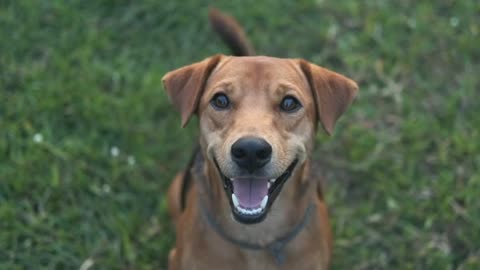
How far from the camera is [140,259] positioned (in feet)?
18.1

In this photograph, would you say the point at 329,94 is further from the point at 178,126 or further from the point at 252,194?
the point at 178,126

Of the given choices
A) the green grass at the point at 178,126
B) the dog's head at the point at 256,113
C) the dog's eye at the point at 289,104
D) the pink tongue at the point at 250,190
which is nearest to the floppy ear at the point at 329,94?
the dog's head at the point at 256,113

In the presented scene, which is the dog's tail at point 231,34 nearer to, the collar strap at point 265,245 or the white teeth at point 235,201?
the collar strap at point 265,245

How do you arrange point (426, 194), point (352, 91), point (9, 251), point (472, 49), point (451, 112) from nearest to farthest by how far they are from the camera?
point (352, 91)
point (9, 251)
point (426, 194)
point (451, 112)
point (472, 49)

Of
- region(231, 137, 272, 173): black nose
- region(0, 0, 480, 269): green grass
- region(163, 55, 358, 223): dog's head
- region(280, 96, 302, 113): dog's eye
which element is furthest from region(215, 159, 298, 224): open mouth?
region(0, 0, 480, 269): green grass

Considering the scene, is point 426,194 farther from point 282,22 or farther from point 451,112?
point 282,22

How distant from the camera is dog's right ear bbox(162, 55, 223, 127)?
14.4 feet

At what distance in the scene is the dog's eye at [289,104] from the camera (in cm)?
425

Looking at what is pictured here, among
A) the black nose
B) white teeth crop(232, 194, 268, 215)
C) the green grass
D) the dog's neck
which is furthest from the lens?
the green grass

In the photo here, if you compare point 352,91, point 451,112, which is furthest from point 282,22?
point 352,91

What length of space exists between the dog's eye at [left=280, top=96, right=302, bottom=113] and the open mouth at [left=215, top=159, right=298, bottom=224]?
28 centimetres

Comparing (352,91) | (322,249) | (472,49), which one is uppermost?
(352,91)

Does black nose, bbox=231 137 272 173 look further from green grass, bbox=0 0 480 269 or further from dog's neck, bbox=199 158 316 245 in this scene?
green grass, bbox=0 0 480 269

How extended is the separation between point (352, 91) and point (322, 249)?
0.98 metres
